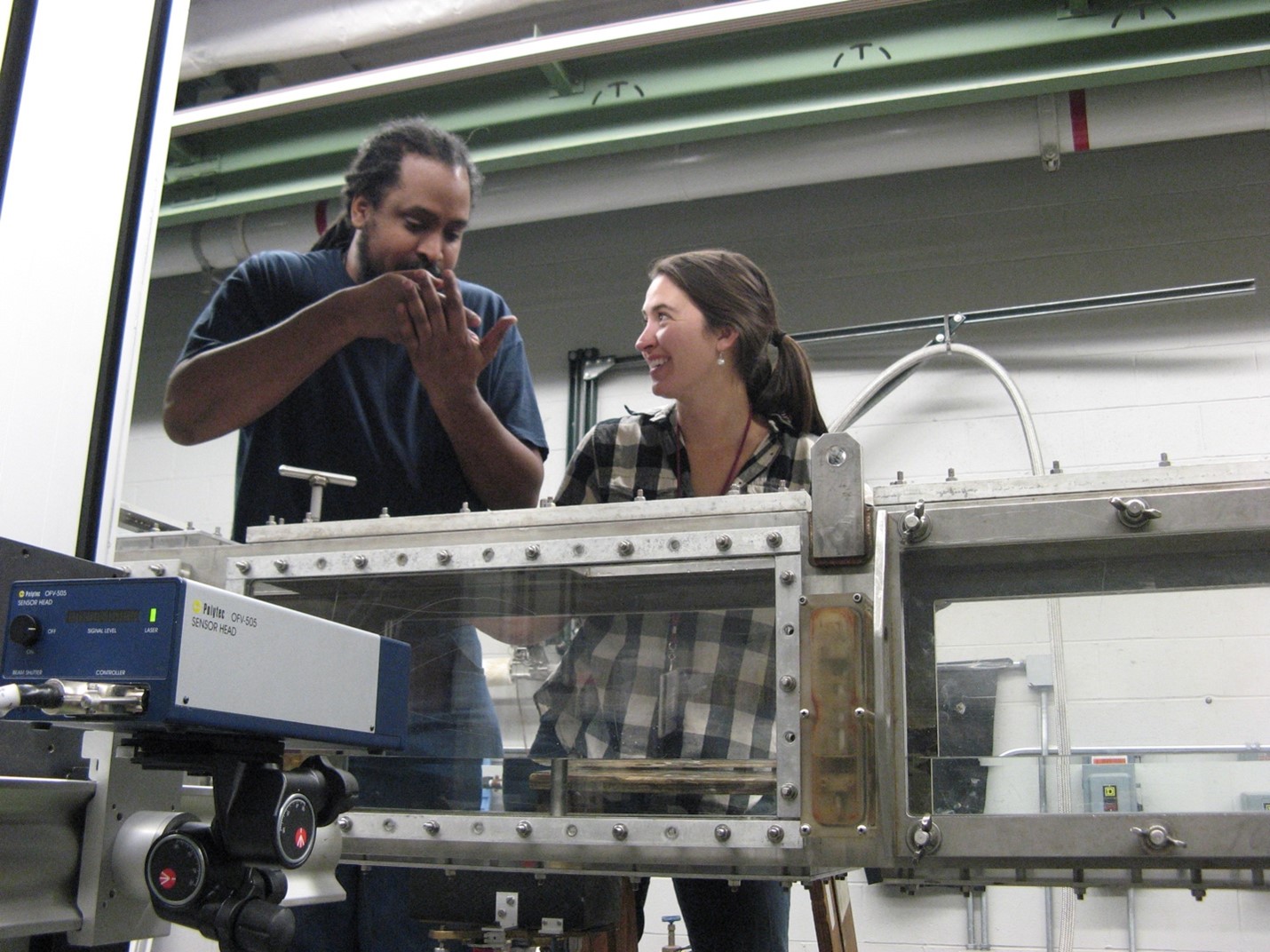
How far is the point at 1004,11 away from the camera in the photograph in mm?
2338

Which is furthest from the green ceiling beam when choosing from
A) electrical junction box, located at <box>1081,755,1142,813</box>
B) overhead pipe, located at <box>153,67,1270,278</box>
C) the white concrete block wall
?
electrical junction box, located at <box>1081,755,1142,813</box>

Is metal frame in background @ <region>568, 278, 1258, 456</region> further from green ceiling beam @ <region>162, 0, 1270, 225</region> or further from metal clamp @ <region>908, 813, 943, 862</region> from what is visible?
metal clamp @ <region>908, 813, 943, 862</region>

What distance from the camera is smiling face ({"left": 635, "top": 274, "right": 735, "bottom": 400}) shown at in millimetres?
1414

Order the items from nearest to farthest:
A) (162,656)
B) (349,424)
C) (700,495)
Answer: (162,656) → (700,495) → (349,424)

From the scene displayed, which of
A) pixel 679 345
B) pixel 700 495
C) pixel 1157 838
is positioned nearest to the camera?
pixel 1157 838

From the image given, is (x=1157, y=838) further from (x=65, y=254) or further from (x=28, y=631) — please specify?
(x=65, y=254)

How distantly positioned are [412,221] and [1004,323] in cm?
147

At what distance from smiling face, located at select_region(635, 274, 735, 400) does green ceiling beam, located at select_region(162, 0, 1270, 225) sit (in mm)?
1117

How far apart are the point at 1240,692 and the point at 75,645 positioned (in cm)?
73

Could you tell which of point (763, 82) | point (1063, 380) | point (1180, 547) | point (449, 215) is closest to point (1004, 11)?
point (763, 82)

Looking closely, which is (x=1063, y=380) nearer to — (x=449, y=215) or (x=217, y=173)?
(x=449, y=215)

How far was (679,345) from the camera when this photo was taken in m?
1.43

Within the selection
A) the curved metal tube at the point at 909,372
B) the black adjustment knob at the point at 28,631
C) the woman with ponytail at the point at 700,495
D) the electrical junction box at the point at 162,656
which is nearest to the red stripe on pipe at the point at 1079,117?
the curved metal tube at the point at 909,372

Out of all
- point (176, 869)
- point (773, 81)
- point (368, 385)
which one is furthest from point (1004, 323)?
point (176, 869)
